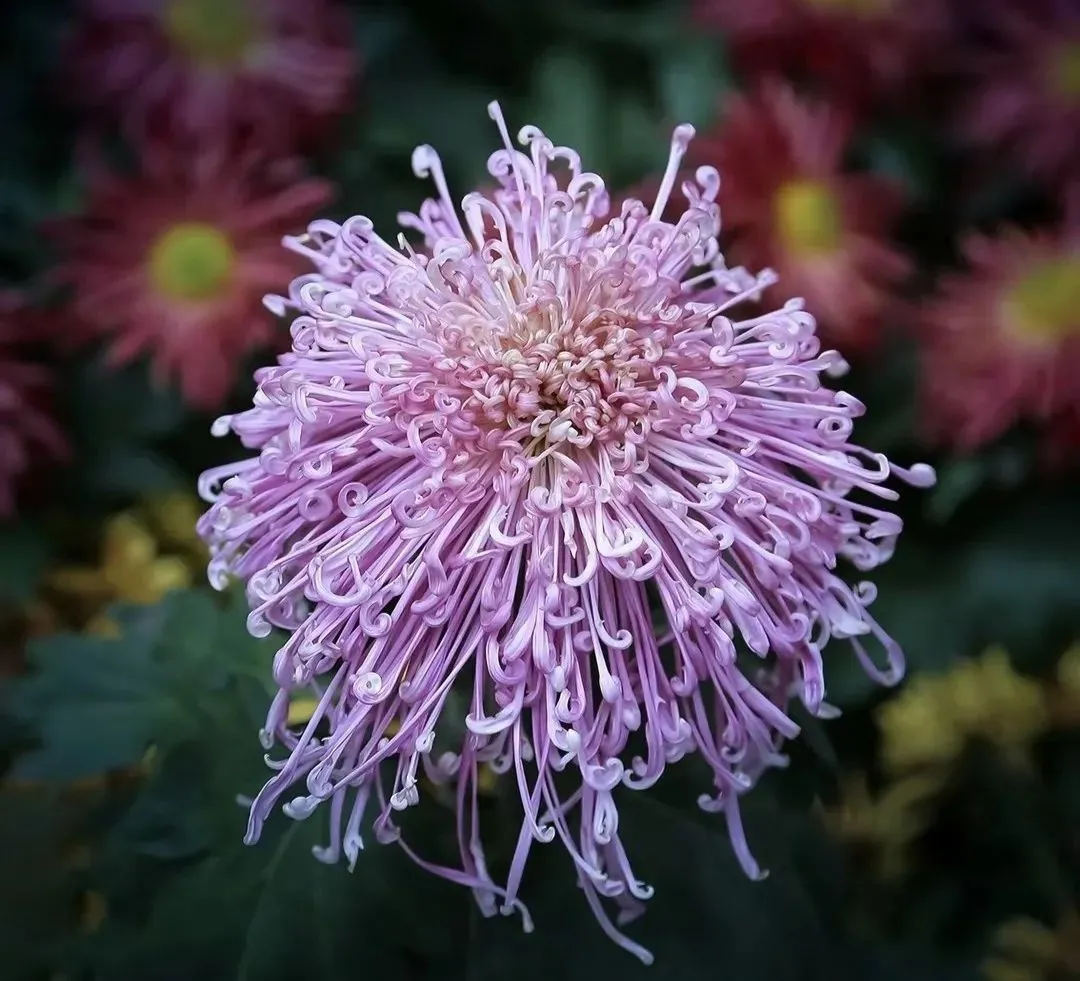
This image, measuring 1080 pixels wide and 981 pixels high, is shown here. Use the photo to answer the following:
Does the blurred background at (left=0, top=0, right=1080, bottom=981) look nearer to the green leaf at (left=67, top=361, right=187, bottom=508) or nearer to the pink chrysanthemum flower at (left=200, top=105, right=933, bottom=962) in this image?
the green leaf at (left=67, top=361, right=187, bottom=508)

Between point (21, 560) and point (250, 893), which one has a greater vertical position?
point (21, 560)

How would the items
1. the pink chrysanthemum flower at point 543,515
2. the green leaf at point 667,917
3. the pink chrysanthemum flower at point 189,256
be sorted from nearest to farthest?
the pink chrysanthemum flower at point 543,515, the green leaf at point 667,917, the pink chrysanthemum flower at point 189,256

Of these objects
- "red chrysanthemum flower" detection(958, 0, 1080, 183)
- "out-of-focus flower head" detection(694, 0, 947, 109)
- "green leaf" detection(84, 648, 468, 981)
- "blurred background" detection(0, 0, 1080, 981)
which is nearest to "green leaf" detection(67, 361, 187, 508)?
"blurred background" detection(0, 0, 1080, 981)

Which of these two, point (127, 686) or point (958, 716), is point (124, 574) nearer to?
point (127, 686)

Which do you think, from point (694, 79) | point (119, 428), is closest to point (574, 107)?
point (694, 79)

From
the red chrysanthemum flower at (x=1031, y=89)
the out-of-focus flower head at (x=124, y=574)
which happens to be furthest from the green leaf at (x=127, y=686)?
the red chrysanthemum flower at (x=1031, y=89)

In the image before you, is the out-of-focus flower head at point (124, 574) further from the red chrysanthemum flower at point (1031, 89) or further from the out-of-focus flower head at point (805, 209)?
the red chrysanthemum flower at point (1031, 89)

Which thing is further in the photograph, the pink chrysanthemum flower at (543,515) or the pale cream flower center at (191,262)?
the pale cream flower center at (191,262)
